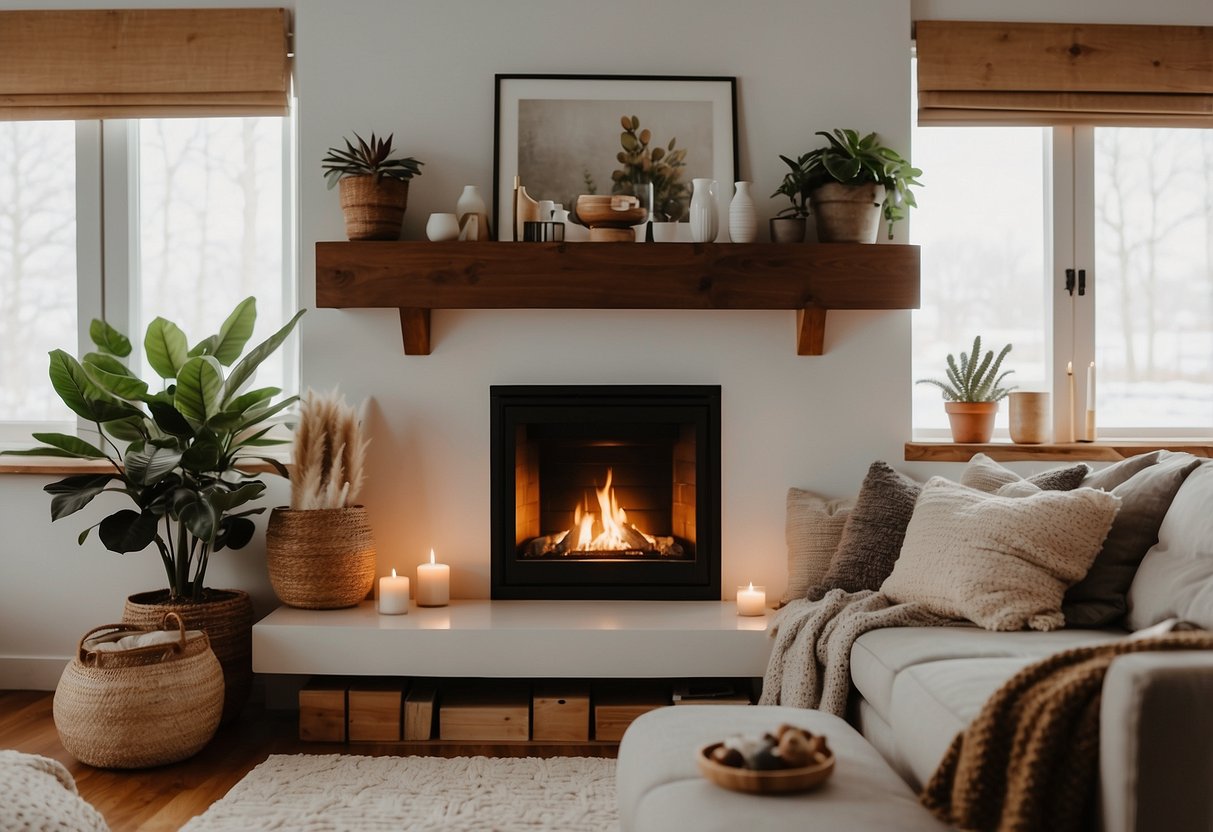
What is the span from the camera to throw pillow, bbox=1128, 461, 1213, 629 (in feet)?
7.27

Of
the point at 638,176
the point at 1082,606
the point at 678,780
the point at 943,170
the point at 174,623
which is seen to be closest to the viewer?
the point at 678,780

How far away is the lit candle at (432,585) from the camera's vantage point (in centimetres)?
324

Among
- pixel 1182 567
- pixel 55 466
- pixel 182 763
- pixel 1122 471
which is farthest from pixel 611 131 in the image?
pixel 182 763

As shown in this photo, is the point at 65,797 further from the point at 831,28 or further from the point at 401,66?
the point at 831,28

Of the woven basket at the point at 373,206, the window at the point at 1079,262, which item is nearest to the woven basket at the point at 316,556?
the woven basket at the point at 373,206

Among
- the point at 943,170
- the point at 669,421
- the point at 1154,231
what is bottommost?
the point at 669,421

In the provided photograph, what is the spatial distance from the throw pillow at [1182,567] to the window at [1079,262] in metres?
1.19

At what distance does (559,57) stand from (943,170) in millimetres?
1418

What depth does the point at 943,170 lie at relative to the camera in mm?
3586

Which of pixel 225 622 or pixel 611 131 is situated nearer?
pixel 225 622

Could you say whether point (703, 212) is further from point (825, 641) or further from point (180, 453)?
point (180, 453)

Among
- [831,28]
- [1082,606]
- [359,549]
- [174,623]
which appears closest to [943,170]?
[831,28]

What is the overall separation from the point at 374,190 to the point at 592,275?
73 centimetres

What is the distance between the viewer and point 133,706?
2.69 meters
